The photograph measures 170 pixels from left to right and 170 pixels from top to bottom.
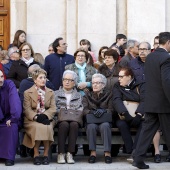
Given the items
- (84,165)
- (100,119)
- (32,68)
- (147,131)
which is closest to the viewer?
(147,131)

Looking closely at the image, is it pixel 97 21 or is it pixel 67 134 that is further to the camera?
pixel 97 21

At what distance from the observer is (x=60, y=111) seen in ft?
42.5

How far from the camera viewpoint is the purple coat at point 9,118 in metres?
12.4

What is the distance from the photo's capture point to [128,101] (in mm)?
13039

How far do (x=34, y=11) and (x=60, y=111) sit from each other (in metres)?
4.55

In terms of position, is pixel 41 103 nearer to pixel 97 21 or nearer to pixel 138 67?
pixel 138 67

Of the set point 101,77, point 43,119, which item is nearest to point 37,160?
point 43,119

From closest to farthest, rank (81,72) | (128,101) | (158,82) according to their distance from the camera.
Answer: (158,82), (128,101), (81,72)

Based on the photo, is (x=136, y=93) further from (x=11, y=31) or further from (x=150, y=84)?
(x=11, y=31)

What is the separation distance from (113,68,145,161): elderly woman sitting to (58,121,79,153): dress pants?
785mm

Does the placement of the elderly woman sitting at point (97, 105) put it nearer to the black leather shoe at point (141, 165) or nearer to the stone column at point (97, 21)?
the black leather shoe at point (141, 165)

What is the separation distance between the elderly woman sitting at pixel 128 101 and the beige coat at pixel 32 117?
3.69 ft

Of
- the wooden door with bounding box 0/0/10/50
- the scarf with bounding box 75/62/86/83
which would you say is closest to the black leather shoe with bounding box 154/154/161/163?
the scarf with bounding box 75/62/86/83

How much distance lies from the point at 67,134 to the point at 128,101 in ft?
4.02
